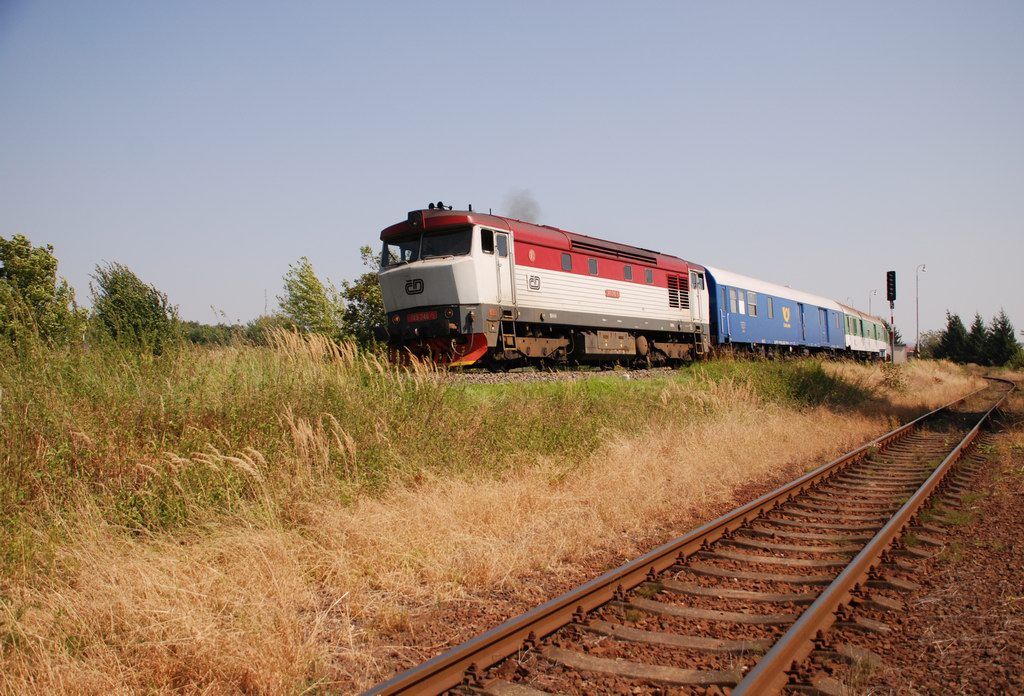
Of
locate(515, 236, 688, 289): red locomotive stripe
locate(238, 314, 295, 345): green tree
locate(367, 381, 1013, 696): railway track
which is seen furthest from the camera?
locate(515, 236, 688, 289): red locomotive stripe

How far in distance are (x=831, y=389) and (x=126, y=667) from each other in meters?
19.4

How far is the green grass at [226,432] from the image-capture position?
17.8ft

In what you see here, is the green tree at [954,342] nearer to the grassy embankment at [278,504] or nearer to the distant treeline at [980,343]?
the distant treeline at [980,343]

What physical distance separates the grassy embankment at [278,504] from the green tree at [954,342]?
63.7m

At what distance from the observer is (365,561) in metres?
5.34

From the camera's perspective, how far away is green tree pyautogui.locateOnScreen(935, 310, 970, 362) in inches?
2462

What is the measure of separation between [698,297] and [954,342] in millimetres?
53832

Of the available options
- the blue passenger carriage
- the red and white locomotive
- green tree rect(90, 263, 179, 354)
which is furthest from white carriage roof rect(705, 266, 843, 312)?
green tree rect(90, 263, 179, 354)

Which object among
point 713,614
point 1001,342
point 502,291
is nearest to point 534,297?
point 502,291

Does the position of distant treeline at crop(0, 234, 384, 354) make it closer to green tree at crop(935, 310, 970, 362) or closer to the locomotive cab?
the locomotive cab

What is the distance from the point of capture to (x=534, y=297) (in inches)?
602

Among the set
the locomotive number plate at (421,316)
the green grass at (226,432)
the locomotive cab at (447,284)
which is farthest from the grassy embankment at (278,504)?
the locomotive number plate at (421,316)

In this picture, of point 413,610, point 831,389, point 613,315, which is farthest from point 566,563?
point 831,389

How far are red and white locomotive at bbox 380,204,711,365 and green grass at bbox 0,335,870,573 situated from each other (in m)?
3.80
